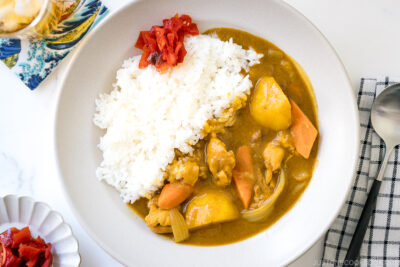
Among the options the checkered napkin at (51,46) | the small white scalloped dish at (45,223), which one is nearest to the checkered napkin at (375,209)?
the small white scalloped dish at (45,223)

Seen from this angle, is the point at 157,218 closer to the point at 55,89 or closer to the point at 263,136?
the point at 263,136

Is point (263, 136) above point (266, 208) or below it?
above

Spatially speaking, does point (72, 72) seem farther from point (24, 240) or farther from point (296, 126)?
point (296, 126)

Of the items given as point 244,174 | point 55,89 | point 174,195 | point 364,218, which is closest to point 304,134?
point 244,174

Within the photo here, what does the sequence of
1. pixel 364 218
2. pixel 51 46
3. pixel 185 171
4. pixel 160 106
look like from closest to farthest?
pixel 185 171, pixel 364 218, pixel 160 106, pixel 51 46

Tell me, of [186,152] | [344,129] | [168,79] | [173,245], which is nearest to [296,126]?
[344,129]
